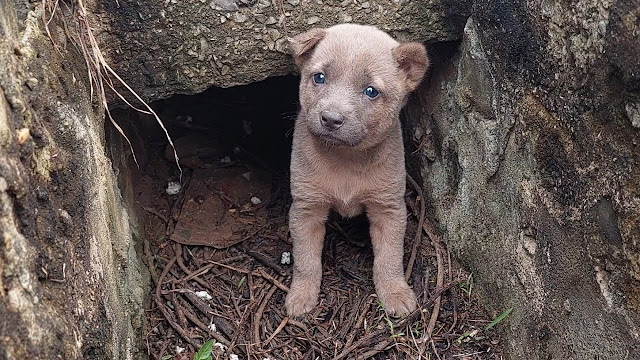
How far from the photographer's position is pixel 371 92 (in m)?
3.33

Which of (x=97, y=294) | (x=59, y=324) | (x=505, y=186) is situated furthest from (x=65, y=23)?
(x=505, y=186)

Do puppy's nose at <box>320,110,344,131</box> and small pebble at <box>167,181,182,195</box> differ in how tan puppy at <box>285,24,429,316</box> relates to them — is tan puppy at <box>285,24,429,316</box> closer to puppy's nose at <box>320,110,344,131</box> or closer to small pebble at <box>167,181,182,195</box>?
puppy's nose at <box>320,110,344,131</box>

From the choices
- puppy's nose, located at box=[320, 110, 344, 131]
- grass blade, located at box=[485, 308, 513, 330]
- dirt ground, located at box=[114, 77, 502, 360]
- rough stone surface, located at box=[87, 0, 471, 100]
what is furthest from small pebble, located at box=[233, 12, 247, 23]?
grass blade, located at box=[485, 308, 513, 330]

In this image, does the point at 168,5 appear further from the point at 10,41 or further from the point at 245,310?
the point at 245,310

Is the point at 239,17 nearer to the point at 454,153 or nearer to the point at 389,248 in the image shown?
the point at 454,153

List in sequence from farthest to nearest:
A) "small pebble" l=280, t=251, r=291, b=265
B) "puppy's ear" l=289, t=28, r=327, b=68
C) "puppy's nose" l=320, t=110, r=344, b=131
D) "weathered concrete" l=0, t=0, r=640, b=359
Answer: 1. "small pebble" l=280, t=251, r=291, b=265
2. "puppy's ear" l=289, t=28, r=327, b=68
3. "puppy's nose" l=320, t=110, r=344, b=131
4. "weathered concrete" l=0, t=0, r=640, b=359

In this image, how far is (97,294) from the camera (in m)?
2.46

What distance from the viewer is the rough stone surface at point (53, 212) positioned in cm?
187

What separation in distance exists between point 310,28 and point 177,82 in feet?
2.48

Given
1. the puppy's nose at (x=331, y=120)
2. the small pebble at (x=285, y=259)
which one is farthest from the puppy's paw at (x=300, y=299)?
the puppy's nose at (x=331, y=120)

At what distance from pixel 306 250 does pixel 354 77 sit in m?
1.07

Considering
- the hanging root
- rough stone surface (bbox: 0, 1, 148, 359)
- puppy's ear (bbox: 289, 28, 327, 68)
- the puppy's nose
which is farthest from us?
puppy's ear (bbox: 289, 28, 327, 68)

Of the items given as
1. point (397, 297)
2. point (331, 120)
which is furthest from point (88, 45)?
point (397, 297)

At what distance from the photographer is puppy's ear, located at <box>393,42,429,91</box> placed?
3.33 m
